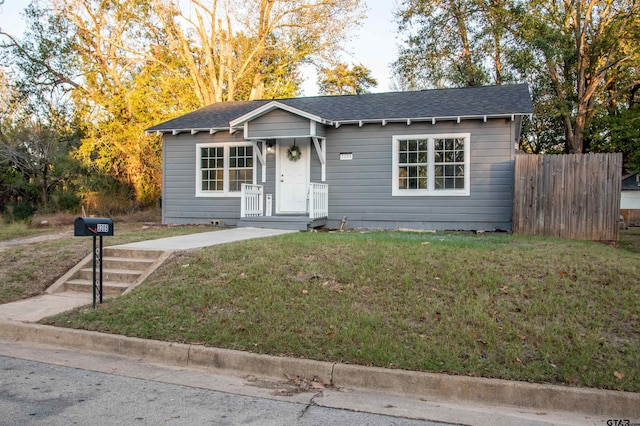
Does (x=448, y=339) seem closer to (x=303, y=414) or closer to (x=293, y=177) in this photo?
(x=303, y=414)

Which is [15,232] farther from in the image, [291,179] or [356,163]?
[356,163]

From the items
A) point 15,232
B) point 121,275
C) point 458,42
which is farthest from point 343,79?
point 121,275

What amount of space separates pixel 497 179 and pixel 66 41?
2317 cm

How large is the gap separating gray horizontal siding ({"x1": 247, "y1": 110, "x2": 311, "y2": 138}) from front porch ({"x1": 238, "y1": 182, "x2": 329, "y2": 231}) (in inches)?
60.5

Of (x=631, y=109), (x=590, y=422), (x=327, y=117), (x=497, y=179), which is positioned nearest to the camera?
(x=590, y=422)

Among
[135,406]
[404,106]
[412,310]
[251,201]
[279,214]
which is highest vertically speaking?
[404,106]

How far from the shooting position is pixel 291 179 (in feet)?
50.8

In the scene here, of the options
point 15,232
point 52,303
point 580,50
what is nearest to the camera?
point 52,303

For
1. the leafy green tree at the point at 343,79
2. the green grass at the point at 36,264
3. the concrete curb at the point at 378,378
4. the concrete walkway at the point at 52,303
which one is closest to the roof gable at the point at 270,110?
the green grass at the point at 36,264

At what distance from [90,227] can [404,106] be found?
10.5 m

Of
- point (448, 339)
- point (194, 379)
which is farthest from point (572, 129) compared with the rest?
point (194, 379)

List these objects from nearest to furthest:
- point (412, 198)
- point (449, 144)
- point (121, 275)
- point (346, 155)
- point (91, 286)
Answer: point (91, 286)
point (121, 275)
point (449, 144)
point (412, 198)
point (346, 155)

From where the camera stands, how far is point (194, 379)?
4.95 m

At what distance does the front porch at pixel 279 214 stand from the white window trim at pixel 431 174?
80.8 inches
